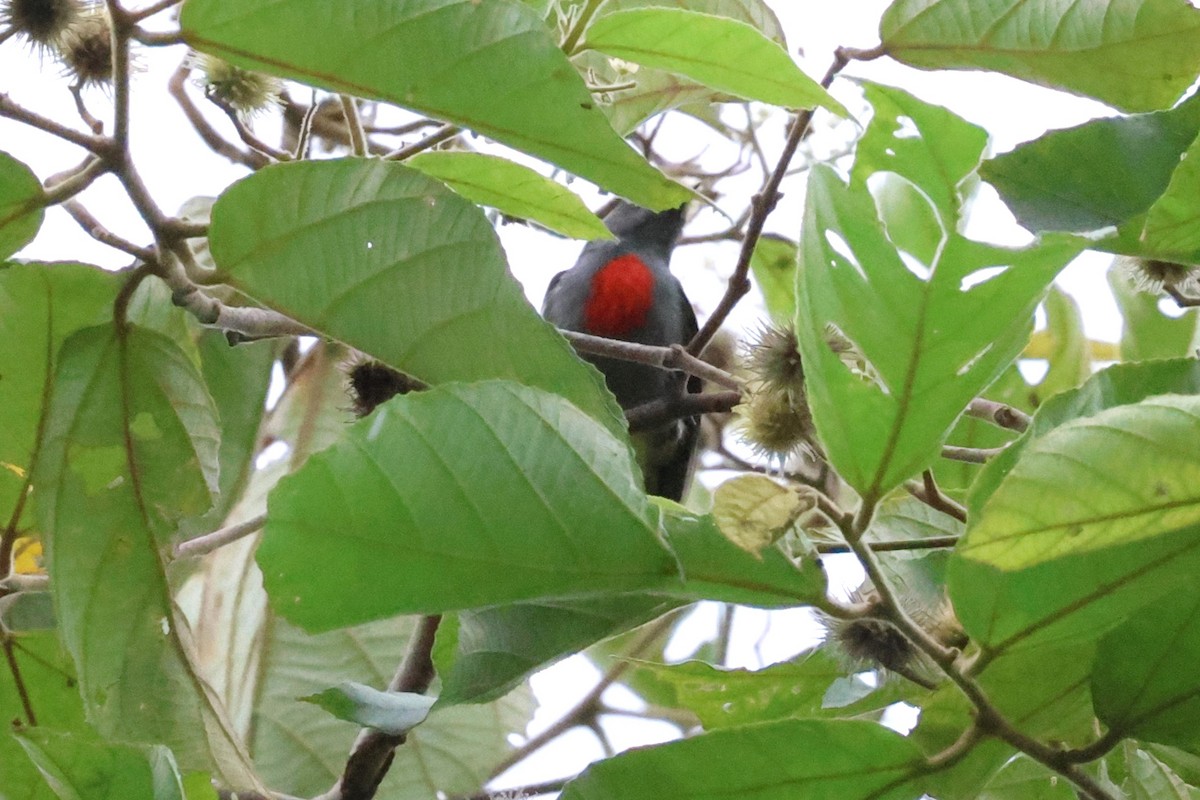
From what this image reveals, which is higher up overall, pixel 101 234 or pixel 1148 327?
pixel 101 234

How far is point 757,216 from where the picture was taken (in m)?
1.64

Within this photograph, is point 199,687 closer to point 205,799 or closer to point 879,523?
point 205,799

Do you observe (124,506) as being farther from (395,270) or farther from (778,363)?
(778,363)

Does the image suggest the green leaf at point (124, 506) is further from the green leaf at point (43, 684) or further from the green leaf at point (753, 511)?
the green leaf at point (753, 511)

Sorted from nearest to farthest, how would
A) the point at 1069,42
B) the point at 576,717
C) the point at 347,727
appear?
the point at 1069,42 < the point at 347,727 < the point at 576,717

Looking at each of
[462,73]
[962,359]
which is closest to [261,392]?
[462,73]

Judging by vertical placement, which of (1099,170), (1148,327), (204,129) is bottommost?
(1148,327)

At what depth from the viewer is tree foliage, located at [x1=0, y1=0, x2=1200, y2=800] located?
0.91 meters

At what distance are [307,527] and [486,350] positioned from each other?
292mm

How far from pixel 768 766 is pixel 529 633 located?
221mm

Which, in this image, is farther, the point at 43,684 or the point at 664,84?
the point at 664,84

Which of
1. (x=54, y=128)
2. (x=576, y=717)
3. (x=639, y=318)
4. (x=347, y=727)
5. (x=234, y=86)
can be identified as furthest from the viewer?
(x=639, y=318)

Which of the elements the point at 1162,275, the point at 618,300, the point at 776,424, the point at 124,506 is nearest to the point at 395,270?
the point at 124,506

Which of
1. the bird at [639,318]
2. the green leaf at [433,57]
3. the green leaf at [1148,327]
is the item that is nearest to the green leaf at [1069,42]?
the green leaf at [433,57]
